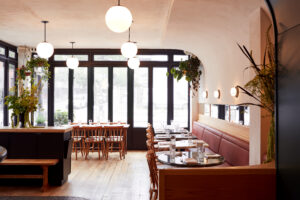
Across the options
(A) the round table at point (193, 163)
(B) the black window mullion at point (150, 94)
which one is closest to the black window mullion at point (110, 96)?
(B) the black window mullion at point (150, 94)

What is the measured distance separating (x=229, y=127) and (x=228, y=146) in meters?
Answer: 1.03

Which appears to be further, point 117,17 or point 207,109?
point 207,109

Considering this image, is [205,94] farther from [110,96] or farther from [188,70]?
[110,96]

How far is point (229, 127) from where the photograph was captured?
6.45 meters

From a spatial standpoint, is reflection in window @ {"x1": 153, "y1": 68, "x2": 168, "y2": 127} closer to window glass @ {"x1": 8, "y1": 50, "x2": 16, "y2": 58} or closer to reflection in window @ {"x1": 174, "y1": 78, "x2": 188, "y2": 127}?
reflection in window @ {"x1": 174, "y1": 78, "x2": 188, "y2": 127}

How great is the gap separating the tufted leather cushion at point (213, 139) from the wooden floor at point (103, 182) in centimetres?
157

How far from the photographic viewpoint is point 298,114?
234 cm

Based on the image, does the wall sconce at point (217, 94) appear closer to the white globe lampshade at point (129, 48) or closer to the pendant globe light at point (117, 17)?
the white globe lampshade at point (129, 48)

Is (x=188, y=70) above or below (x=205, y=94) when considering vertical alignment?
above

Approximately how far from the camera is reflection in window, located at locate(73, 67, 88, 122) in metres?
9.56

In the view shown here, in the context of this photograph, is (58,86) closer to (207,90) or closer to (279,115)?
(207,90)

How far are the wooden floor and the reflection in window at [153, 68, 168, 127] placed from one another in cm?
221

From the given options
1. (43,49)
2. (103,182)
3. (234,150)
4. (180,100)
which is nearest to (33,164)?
(103,182)

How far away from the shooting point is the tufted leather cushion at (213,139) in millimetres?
6201
